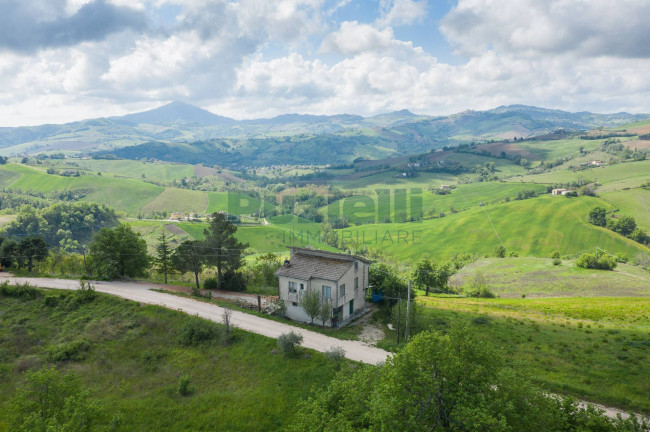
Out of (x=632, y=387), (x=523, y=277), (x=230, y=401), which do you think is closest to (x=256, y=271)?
(x=230, y=401)

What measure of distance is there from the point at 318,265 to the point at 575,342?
2971 cm

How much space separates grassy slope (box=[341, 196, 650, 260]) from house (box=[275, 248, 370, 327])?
361ft

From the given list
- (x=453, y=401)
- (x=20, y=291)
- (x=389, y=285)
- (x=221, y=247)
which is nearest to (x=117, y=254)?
(x=20, y=291)

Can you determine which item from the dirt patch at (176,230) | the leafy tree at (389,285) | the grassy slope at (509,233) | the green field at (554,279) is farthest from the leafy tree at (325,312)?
the dirt patch at (176,230)

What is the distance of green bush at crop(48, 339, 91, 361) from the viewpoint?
3506 cm

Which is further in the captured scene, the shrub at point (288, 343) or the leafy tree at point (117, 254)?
the leafy tree at point (117, 254)

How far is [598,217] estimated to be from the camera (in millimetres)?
150000

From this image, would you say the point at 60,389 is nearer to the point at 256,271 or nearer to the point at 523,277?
the point at 256,271

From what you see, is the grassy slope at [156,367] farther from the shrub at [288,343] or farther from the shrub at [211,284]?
the shrub at [211,284]

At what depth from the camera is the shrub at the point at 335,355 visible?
32.2m

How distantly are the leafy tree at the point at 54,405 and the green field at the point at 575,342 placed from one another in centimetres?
2129

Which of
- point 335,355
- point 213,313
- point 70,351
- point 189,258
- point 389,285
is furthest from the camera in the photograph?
point 189,258

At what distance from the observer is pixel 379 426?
14.6 m

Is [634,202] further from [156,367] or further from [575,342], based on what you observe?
[156,367]
